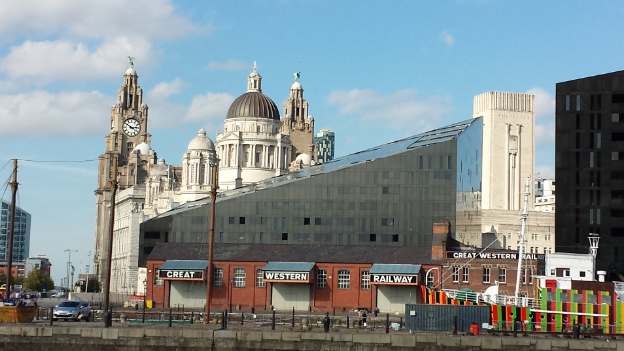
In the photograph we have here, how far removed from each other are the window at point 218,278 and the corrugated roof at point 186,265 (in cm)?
134

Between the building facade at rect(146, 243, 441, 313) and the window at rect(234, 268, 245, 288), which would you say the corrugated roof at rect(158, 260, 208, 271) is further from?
the window at rect(234, 268, 245, 288)

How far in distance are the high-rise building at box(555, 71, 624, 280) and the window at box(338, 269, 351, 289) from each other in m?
31.3

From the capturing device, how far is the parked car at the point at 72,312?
7250 centimetres

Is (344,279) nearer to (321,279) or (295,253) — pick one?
(321,279)

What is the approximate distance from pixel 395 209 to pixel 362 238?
14.6 ft

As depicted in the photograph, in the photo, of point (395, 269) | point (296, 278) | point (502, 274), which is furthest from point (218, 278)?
point (502, 274)

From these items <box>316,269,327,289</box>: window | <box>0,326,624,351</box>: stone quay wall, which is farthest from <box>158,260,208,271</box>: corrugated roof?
<box>0,326,624,351</box>: stone quay wall

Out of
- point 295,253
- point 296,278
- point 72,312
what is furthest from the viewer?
point 295,253

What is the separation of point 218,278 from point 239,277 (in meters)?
2.14

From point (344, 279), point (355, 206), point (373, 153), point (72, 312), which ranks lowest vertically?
A: point (72, 312)

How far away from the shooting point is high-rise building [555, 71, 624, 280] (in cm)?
11500

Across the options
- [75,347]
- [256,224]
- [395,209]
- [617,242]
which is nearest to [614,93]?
[617,242]

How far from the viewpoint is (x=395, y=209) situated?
104 metres

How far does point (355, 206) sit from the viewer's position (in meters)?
104
